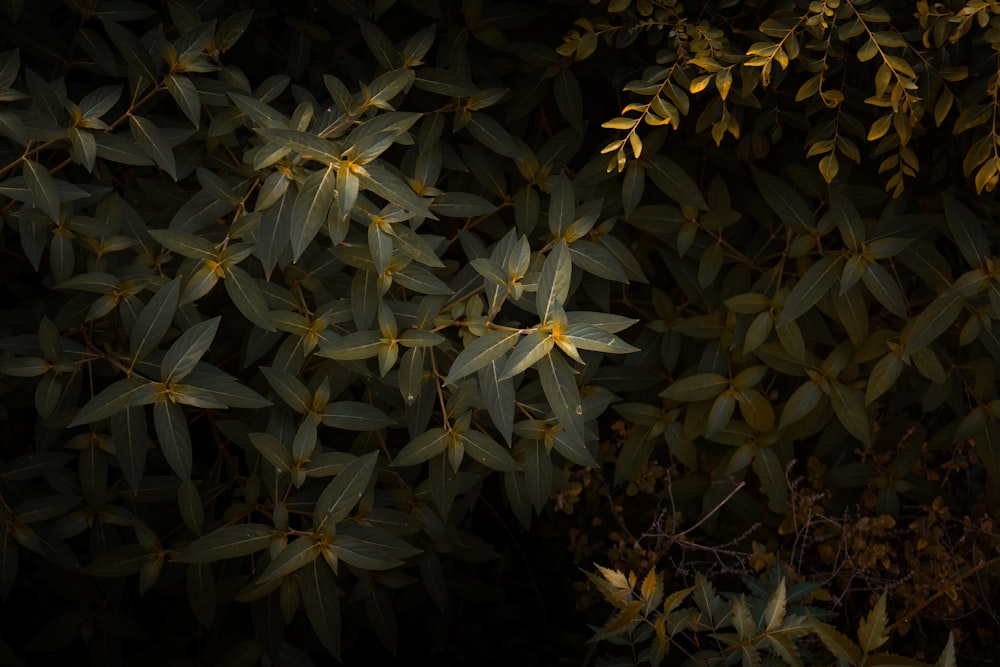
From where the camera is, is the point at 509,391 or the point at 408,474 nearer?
the point at 509,391

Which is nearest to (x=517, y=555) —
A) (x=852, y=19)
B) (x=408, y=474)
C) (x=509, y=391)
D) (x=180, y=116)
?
(x=408, y=474)

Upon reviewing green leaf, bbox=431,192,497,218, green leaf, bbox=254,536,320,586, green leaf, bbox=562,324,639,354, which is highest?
green leaf, bbox=562,324,639,354

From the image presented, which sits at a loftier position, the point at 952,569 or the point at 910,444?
the point at 910,444

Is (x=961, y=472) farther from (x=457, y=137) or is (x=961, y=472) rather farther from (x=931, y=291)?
(x=457, y=137)

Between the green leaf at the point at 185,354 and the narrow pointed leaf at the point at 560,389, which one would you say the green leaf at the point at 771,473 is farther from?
the green leaf at the point at 185,354

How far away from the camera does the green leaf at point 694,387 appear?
7.75 feet

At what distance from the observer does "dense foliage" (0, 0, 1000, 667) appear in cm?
188

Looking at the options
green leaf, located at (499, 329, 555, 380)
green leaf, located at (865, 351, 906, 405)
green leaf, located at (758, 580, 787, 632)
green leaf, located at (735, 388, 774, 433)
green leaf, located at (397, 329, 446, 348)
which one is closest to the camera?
green leaf, located at (758, 580, 787, 632)

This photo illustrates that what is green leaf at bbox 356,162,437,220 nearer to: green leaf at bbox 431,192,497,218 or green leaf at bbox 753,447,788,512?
green leaf at bbox 431,192,497,218

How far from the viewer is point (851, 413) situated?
7.54 ft

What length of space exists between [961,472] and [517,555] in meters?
1.43

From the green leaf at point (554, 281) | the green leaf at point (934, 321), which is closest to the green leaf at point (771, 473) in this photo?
the green leaf at point (934, 321)

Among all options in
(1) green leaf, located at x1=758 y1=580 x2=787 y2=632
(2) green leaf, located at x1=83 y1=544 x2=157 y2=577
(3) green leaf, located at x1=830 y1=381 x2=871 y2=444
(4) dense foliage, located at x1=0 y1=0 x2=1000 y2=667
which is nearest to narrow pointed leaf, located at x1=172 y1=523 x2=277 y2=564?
(4) dense foliage, located at x1=0 y1=0 x2=1000 y2=667

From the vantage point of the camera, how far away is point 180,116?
2.47 metres
